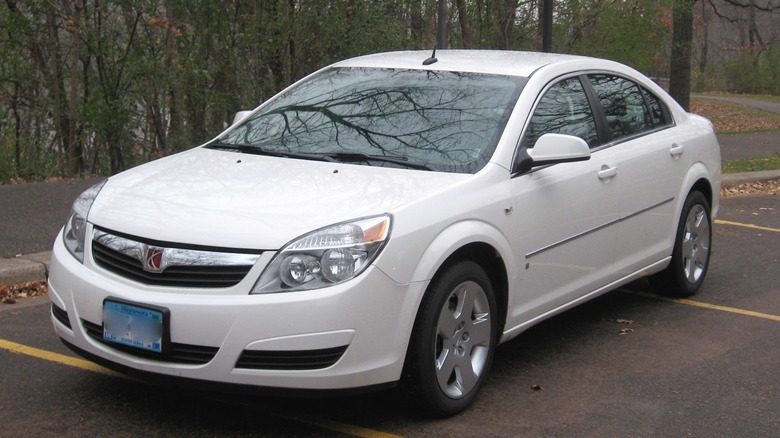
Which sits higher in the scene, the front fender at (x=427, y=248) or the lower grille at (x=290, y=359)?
the front fender at (x=427, y=248)

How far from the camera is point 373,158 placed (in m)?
5.09

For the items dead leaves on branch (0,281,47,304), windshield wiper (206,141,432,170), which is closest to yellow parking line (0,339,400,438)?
dead leaves on branch (0,281,47,304)

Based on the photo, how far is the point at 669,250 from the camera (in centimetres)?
672

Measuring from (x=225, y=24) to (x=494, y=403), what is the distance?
34.6ft

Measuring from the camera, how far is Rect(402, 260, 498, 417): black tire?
4.40m

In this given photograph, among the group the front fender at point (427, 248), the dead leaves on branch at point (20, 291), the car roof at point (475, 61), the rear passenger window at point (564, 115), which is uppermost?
the car roof at point (475, 61)

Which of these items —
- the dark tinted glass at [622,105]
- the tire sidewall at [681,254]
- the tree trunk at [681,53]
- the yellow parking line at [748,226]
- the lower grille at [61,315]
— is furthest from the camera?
the tree trunk at [681,53]

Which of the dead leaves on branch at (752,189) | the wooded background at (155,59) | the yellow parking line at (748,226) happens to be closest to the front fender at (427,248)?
the yellow parking line at (748,226)

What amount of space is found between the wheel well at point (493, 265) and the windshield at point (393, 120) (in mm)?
405

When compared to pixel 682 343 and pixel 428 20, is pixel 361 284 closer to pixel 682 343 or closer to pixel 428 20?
pixel 682 343

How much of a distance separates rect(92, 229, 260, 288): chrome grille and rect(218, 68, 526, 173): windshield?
1.19 meters

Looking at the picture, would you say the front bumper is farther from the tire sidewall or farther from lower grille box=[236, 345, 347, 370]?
the tire sidewall

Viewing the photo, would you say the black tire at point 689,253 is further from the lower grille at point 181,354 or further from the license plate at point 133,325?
the license plate at point 133,325

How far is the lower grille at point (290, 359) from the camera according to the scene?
13.2 ft
